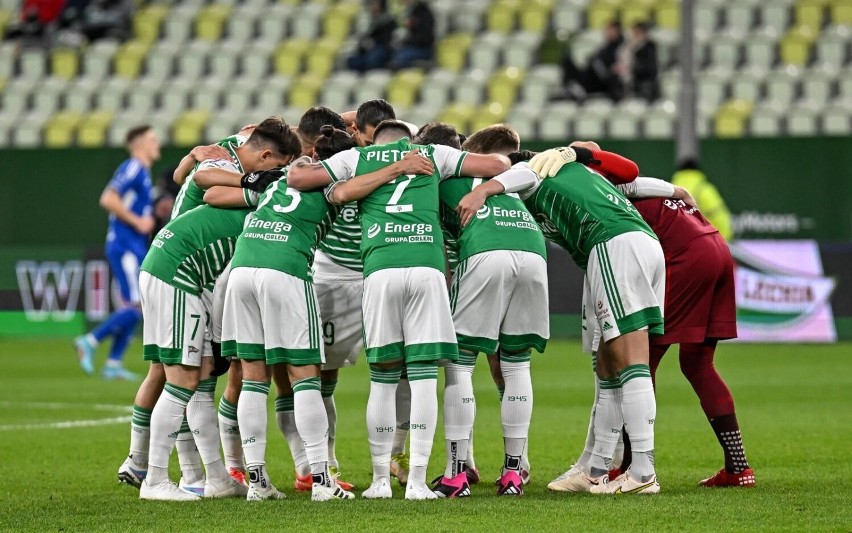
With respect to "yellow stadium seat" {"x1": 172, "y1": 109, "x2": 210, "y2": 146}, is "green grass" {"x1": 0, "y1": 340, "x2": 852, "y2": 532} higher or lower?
lower

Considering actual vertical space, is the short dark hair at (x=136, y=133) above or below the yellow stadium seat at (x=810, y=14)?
below

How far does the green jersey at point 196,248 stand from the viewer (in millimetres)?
7371

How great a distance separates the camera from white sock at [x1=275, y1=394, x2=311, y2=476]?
7582mm

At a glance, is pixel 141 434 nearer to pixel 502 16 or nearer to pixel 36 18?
pixel 502 16

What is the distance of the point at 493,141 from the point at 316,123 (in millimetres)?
995

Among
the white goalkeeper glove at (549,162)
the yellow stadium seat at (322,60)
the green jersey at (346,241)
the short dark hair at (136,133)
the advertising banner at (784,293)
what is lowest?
the advertising banner at (784,293)

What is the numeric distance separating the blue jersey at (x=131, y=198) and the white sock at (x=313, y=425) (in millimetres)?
6890

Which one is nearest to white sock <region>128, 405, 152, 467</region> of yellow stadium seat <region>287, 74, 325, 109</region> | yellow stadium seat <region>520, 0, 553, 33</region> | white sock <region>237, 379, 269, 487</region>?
white sock <region>237, 379, 269, 487</region>

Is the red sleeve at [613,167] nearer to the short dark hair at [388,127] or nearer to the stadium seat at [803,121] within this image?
the short dark hair at [388,127]

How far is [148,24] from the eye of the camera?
24.5 metres

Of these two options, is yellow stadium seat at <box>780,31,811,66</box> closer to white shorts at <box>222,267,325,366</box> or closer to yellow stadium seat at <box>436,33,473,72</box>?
yellow stadium seat at <box>436,33,473,72</box>

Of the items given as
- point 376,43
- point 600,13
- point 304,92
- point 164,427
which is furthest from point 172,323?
point 600,13

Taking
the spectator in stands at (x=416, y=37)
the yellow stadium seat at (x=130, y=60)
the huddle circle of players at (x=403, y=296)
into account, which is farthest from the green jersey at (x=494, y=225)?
the yellow stadium seat at (x=130, y=60)

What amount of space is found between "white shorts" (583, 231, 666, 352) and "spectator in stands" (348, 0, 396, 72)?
1562 cm
